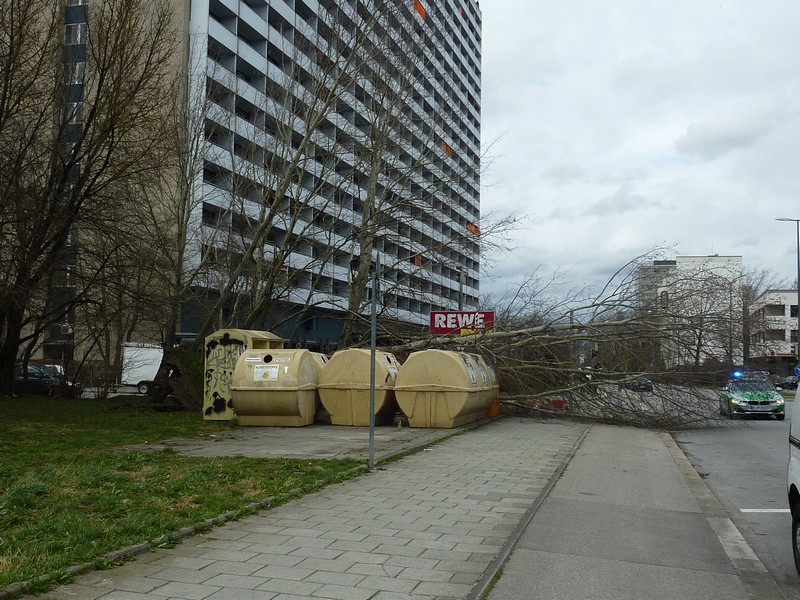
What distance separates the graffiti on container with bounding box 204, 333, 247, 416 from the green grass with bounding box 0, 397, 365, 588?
10.2 feet

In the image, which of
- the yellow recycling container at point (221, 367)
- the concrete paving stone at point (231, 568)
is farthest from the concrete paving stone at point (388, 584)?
the yellow recycling container at point (221, 367)

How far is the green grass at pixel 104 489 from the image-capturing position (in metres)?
5.48

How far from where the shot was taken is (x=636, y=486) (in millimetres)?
10117

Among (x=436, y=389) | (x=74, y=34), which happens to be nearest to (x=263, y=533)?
(x=436, y=389)

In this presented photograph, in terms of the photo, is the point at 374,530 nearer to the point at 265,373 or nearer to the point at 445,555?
the point at 445,555

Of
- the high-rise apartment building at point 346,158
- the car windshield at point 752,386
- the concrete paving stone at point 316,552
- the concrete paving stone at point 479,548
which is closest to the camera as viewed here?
the concrete paving stone at point 316,552

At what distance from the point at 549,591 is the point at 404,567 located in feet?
3.34

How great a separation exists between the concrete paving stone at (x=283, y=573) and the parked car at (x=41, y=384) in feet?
72.9

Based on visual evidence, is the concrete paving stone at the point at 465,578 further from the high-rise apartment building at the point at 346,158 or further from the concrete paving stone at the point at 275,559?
the high-rise apartment building at the point at 346,158

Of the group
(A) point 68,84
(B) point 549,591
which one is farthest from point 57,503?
(A) point 68,84

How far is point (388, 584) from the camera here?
4980 millimetres

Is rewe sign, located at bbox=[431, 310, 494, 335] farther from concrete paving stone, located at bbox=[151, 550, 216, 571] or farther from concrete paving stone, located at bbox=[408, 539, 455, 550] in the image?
concrete paving stone, located at bbox=[151, 550, 216, 571]

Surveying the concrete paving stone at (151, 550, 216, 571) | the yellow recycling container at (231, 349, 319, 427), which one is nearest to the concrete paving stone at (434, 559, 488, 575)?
the concrete paving stone at (151, 550, 216, 571)

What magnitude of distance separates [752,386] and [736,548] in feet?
66.3
